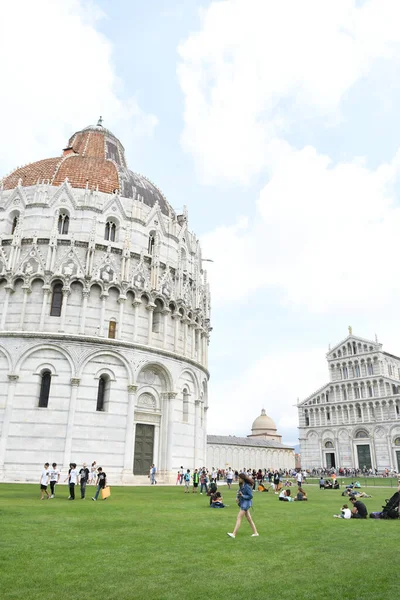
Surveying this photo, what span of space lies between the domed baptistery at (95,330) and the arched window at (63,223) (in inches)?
3.1

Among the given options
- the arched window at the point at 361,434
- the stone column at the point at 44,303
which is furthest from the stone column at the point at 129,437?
the arched window at the point at 361,434

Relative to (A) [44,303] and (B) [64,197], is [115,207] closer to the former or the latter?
(B) [64,197]

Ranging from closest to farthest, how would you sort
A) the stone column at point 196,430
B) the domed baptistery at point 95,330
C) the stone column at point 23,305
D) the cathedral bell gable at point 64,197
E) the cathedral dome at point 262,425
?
the domed baptistery at point 95,330 → the stone column at point 23,305 → the cathedral bell gable at point 64,197 → the stone column at point 196,430 → the cathedral dome at point 262,425

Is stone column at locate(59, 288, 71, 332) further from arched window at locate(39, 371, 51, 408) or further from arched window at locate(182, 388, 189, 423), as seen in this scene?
arched window at locate(182, 388, 189, 423)

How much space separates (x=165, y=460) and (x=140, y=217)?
64.7 feet

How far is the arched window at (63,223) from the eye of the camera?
1402 inches

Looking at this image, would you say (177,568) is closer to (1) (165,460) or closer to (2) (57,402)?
(2) (57,402)

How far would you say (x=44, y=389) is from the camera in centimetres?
3091

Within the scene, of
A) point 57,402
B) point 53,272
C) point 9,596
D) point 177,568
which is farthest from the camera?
point 53,272

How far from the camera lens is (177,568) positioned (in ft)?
25.6

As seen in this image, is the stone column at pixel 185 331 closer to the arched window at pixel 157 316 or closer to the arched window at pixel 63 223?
the arched window at pixel 157 316

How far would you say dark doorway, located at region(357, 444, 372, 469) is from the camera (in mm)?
74500

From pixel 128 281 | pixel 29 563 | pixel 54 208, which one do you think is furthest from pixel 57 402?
pixel 29 563

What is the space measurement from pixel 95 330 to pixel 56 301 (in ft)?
12.1
